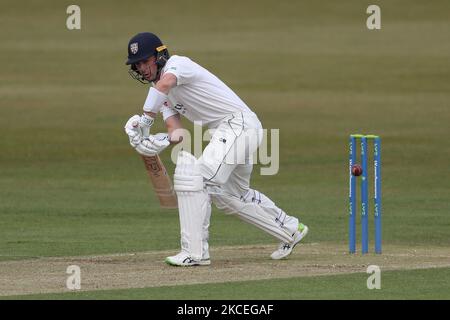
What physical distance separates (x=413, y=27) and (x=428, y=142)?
50.3 feet

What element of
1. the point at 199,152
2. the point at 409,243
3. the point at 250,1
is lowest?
the point at 409,243

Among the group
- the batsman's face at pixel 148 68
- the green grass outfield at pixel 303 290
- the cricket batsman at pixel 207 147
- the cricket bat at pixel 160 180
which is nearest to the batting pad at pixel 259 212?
the cricket batsman at pixel 207 147

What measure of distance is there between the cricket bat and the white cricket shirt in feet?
1.51

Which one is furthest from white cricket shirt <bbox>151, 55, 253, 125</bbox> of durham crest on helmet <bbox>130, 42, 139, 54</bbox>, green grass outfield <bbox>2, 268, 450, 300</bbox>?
green grass outfield <bbox>2, 268, 450, 300</bbox>

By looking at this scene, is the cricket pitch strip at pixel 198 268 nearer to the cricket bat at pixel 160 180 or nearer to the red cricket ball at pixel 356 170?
the cricket bat at pixel 160 180

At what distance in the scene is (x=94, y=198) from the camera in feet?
53.4

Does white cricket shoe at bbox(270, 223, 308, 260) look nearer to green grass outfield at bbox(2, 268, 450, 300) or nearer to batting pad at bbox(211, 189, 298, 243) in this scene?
batting pad at bbox(211, 189, 298, 243)

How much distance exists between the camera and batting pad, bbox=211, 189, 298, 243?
33.0 ft

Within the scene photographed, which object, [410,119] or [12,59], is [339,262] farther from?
[12,59]

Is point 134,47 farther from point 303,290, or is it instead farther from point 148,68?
point 303,290

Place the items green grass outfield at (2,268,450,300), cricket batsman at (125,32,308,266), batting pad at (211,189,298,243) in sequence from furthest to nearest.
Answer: batting pad at (211,189,298,243)
cricket batsman at (125,32,308,266)
green grass outfield at (2,268,450,300)

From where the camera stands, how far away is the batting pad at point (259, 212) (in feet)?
33.0

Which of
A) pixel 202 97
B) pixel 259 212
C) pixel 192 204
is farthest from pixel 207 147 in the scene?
pixel 259 212

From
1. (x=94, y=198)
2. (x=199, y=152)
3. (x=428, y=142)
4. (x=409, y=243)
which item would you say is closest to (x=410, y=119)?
(x=428, y=142)
